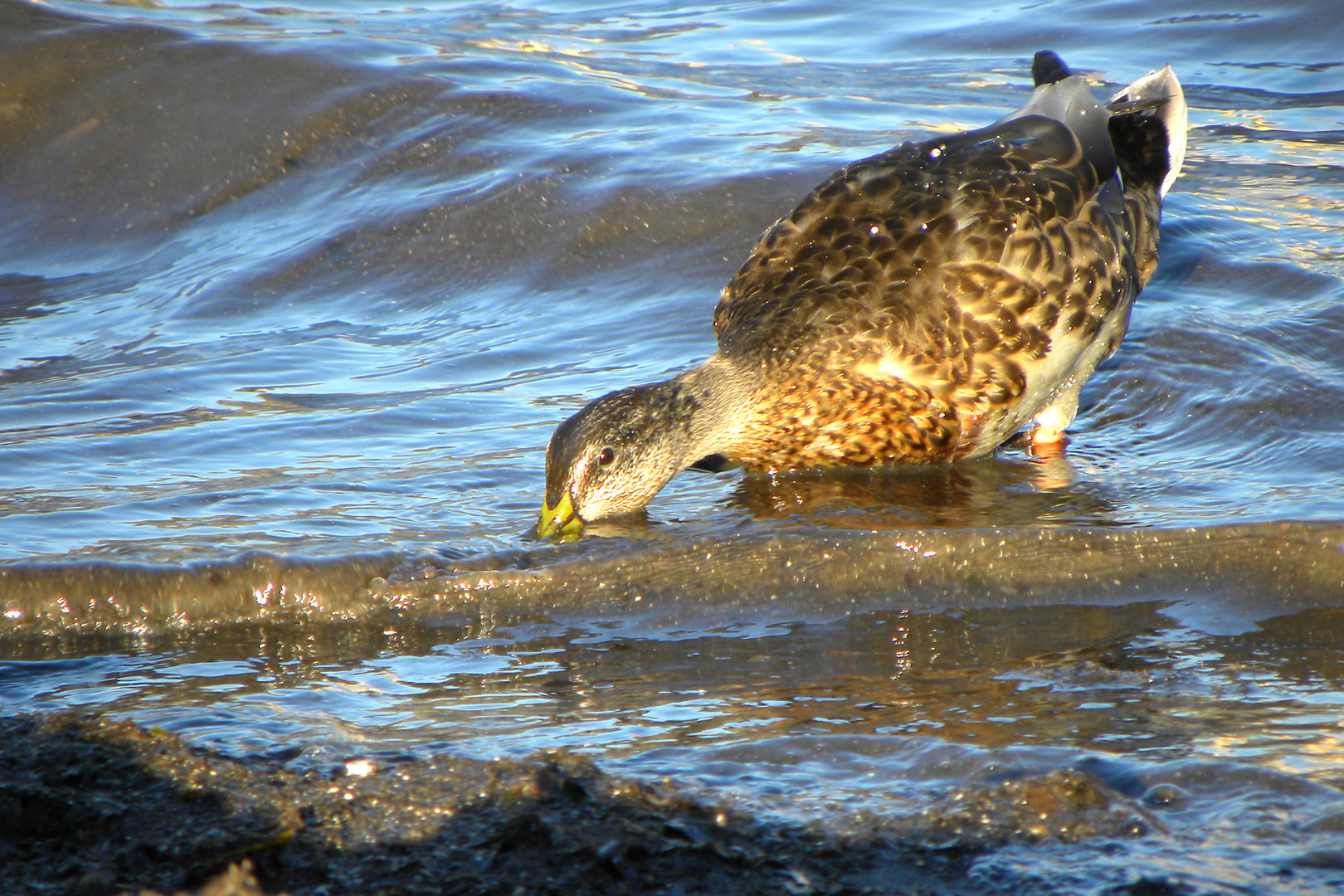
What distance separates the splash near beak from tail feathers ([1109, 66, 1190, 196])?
2893 millimetres

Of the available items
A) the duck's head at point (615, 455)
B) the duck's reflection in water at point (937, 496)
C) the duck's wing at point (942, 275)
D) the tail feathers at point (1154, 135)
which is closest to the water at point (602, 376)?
the duck's reflection in water at point (937, 496)

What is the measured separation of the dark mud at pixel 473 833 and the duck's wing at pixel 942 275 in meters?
2.38

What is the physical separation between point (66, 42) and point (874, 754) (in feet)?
26.2

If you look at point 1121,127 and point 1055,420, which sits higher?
point 1121,127

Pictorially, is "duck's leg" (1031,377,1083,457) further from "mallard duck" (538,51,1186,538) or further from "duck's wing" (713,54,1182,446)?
"duck's wing" (713,54,1182,446)

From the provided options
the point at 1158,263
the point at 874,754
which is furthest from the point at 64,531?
the point at 1158,263

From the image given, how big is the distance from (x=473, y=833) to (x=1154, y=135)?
175 inches

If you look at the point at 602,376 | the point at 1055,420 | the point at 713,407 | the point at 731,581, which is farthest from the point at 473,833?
the point at 602,376

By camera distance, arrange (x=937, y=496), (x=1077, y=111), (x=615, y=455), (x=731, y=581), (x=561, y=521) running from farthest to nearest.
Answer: (x=1077, y=111)
(x=937, y=496)
(x=615, y=455)
(x=561, y=521)
(x=731, y=581)

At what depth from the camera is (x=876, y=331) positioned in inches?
185

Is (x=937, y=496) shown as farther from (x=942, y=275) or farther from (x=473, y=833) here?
(x=473, y=833)

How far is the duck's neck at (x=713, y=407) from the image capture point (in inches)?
181

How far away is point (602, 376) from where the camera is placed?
18.5ft

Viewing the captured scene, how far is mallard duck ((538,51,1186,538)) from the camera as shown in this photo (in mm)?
4688
